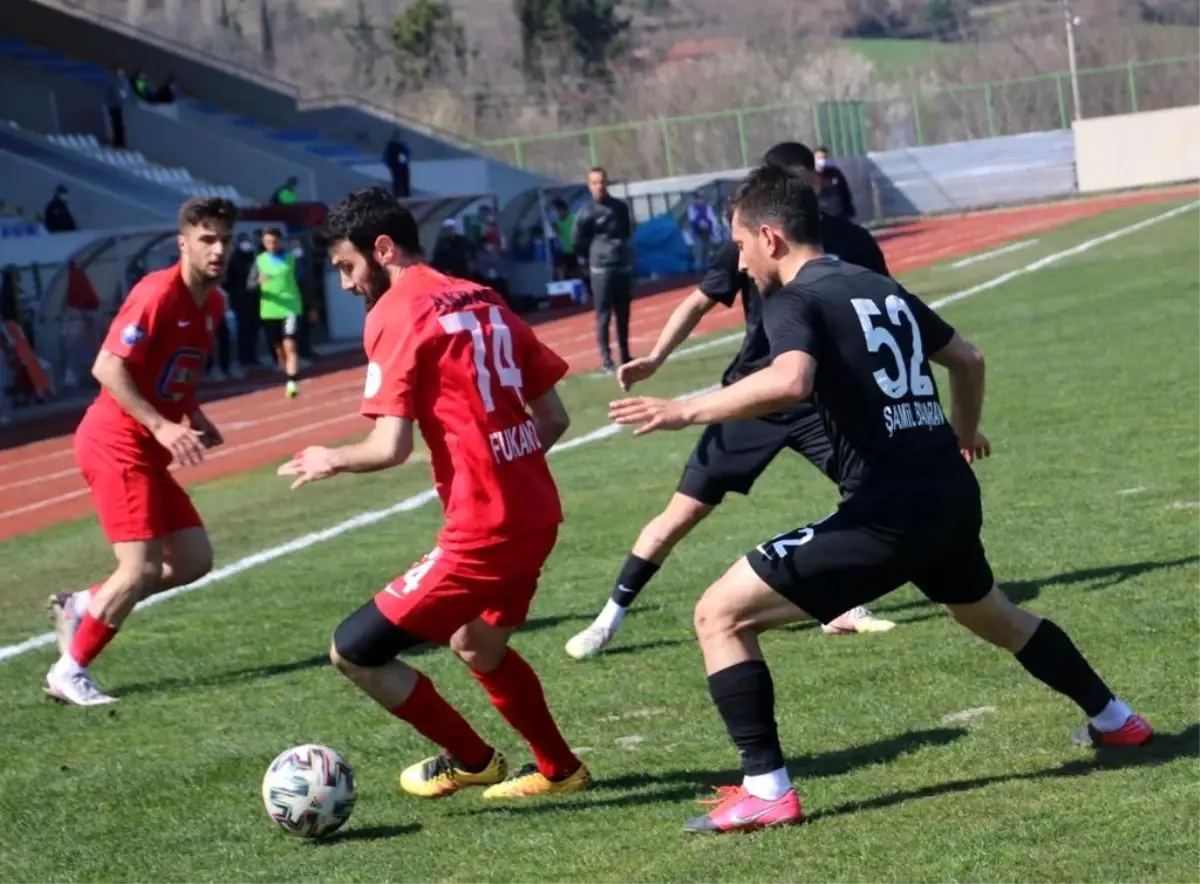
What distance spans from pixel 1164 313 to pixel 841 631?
12.6 meters

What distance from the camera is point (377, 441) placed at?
5.25 metres

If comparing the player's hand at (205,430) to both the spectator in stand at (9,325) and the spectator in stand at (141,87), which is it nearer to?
the spectator in stand at (9,325)

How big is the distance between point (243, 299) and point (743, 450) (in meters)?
19.6

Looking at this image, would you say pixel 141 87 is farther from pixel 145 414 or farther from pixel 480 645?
pixel 480 645

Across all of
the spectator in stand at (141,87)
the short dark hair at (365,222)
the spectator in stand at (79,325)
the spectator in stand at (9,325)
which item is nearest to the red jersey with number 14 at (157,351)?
the short dark hair at (365,222)

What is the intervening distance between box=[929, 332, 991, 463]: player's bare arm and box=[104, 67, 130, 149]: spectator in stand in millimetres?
35206

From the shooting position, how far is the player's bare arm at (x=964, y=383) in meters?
5.66

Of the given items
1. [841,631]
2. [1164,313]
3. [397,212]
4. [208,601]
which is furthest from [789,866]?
[1164,313]

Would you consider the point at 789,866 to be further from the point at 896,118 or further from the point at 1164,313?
the point at 896,118

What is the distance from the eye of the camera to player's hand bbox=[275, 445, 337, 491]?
523 centimetres

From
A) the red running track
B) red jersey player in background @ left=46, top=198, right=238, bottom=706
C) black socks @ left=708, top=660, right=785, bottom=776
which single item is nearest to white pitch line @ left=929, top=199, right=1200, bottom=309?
the red running track

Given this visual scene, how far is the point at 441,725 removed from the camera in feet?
19.6

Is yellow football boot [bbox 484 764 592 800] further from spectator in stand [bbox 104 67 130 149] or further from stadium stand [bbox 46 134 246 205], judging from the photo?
spectator in stand [bbox 104 67 130 149]

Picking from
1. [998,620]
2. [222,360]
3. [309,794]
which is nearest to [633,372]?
[998,620]
